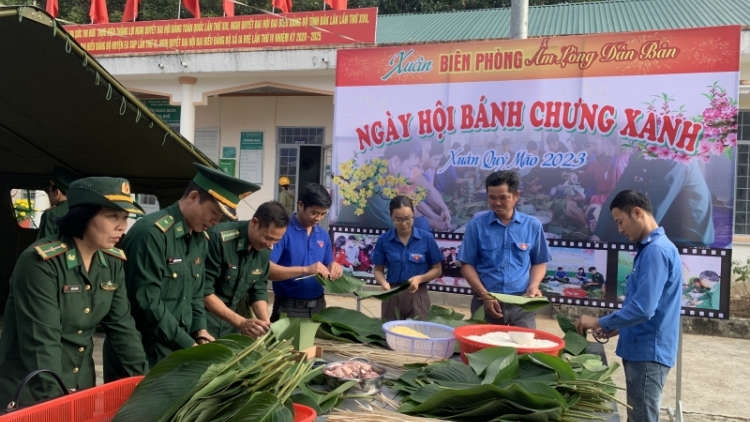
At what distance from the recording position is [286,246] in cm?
318

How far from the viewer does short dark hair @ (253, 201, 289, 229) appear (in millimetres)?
2471

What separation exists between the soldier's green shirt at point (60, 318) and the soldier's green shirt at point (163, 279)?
12 centimetres

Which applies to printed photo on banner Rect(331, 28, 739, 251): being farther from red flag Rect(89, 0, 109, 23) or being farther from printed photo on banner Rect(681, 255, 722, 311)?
red flag Rect(89, 0, 109, 23)

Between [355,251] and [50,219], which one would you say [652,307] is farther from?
[50,219]

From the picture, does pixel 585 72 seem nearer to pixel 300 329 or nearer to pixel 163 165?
pixel 300 329

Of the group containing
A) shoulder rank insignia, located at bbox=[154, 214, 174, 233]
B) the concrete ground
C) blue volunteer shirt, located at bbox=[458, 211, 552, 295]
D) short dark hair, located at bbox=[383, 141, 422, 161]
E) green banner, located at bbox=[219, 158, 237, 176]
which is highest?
green banner, located at bbox=[219, 158, 237, 176]

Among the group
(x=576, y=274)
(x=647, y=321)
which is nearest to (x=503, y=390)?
(x=647, y=321)

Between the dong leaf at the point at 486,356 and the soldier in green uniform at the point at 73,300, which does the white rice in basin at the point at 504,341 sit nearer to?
the dong leaf at the point at 486,356

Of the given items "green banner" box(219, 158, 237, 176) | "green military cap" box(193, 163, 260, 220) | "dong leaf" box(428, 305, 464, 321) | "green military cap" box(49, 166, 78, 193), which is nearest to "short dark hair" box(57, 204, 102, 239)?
"green military cap" box(193, 163, 260, 220)

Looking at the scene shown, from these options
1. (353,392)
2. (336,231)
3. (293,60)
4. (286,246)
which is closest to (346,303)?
(336,231)

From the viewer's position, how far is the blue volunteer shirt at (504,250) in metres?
3.12

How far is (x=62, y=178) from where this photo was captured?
4695 mm

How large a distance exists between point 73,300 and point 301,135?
24.4 feet

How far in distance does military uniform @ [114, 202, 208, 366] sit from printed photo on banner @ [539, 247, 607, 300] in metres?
2.41
